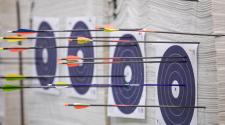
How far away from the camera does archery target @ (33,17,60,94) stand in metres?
1.97

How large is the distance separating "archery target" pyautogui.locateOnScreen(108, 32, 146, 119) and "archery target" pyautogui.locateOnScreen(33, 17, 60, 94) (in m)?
0.51

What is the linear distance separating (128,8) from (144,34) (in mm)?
166

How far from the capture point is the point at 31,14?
2170 mm

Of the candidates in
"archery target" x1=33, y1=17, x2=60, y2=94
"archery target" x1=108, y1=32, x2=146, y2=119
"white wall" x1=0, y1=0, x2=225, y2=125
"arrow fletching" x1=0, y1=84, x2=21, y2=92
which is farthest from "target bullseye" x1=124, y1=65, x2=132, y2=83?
"archery target" x1=33, y1=17, x2=60, y2=94

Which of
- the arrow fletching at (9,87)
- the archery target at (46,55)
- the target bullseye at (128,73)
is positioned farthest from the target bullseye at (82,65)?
the arrow fletching at (9,87)

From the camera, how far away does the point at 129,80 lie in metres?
1.41

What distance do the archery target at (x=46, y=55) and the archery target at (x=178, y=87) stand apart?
82 cm

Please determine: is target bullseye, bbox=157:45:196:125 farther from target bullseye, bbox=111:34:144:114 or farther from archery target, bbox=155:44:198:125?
target bullseye, bbox=111:34:144:114

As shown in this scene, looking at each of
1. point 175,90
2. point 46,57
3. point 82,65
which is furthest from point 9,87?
point 46,57

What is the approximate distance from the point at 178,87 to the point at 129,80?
0.30 metres

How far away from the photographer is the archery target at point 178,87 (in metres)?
1.09

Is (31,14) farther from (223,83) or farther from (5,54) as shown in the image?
(223,83)

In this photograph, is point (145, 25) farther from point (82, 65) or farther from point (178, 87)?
point (82, 65)

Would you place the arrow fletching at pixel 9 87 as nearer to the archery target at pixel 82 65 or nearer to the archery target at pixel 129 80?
the archery target at pixel 129 80
